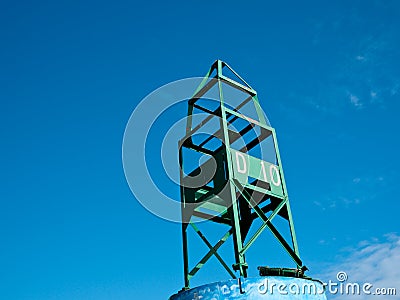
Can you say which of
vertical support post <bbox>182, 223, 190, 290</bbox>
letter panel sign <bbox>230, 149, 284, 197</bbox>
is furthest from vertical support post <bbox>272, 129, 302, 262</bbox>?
vertical support post <bbox>182, 223, 190, 290</bbox>

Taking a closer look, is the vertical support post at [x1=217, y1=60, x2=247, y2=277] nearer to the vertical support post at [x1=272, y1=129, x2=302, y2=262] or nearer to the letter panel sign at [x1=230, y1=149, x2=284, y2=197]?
the letter panel sign at [x1=230, y1=149, x2=284, y2=197]

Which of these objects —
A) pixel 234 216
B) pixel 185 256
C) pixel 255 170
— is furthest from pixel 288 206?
pixel 185 256

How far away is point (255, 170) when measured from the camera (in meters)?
18.1

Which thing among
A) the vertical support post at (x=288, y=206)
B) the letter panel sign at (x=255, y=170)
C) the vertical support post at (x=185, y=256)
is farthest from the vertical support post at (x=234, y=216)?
the vertical support post at (x=185, y=256)

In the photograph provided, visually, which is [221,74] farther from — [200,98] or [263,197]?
[263,197]

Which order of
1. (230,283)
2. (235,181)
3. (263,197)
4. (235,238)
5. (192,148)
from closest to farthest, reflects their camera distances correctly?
(230,283) < (235,238) < (235,181) < (263,197) < (192,148)

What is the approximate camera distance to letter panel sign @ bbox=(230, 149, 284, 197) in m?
17.3

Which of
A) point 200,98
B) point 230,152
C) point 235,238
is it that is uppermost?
point 200,98

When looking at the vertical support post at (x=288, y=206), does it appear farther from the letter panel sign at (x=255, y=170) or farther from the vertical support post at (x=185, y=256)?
the vertical support post at (x=185, y=256)

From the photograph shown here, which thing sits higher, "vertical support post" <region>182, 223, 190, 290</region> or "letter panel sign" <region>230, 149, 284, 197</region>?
"letter panel sign" <region>230, 149, 284, 197</region>

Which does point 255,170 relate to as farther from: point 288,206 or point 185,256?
point 185,256

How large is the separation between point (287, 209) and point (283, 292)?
15.0 ft

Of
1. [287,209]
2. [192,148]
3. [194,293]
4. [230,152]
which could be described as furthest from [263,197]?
[194,293]

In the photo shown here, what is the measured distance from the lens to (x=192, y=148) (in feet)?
65.7
